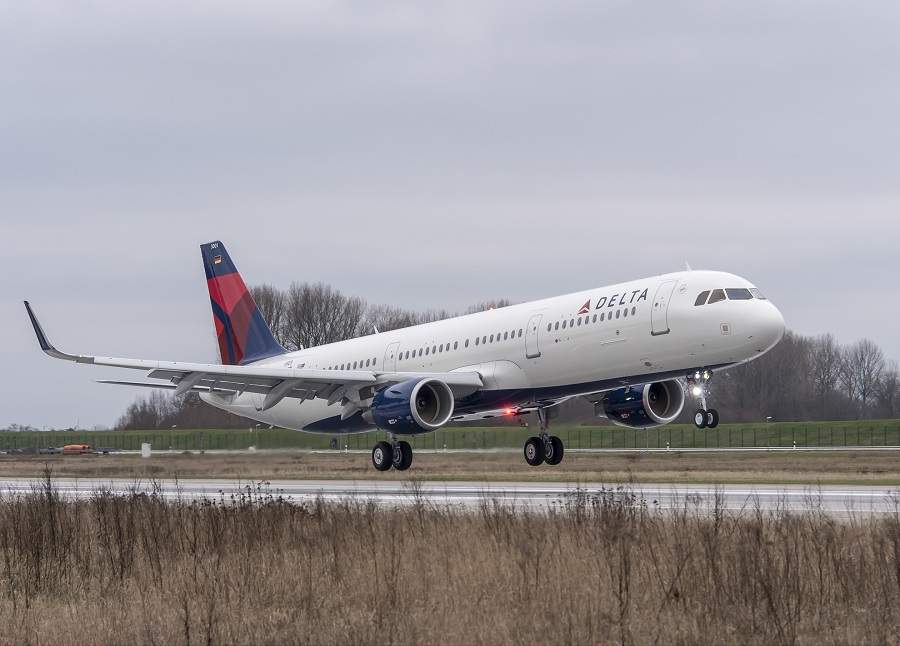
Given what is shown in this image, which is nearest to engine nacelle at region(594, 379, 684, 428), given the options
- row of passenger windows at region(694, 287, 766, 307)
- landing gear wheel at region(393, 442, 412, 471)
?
landing gear wheel at region(393, 442, 412, 471)

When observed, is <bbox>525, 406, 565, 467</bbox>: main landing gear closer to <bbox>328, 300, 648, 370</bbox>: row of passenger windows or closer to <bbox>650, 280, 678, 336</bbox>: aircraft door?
<bbox>328, 300, 648, 370</bbox>: row of passenger windows

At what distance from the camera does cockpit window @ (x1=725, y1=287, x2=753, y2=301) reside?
3453cm

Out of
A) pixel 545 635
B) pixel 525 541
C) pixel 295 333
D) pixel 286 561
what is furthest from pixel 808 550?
pixel 295 333

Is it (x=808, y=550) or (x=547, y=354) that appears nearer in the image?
(x=808, y=550)

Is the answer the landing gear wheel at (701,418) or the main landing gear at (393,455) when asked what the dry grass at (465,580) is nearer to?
the landing gear wheel at (701,418)

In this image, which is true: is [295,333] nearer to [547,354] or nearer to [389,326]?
[389,326]

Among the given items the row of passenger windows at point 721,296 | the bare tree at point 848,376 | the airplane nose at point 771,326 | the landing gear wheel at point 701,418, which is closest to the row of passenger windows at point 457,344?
the row of passenger windows at point 721,296

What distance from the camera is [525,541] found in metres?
16.7

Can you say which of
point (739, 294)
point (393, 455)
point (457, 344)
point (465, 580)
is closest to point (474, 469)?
point (393, 455)

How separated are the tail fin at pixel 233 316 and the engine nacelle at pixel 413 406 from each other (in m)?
13.5

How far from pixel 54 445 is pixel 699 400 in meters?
71.2

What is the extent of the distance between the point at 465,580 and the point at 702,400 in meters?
20.7

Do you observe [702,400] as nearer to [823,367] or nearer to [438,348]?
[438,348]

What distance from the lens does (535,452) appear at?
42000 mm
